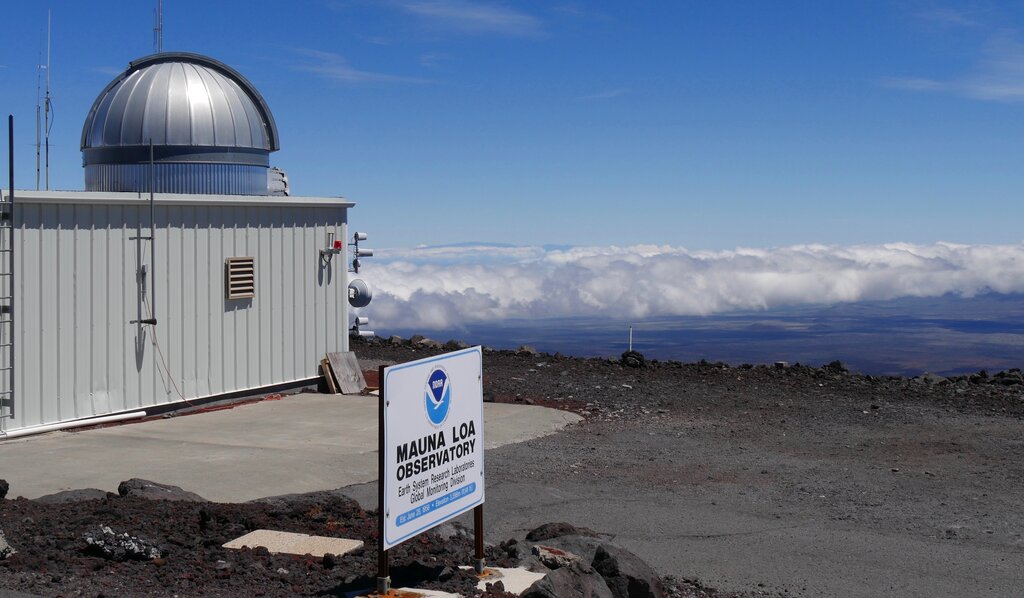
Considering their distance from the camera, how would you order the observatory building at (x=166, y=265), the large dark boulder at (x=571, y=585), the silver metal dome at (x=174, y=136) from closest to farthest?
1. the large dark boulder at (x=571, y=585)
2. the observatory building at (x=166, y=265)
3. the silver metal dome at (x=174, y=136)

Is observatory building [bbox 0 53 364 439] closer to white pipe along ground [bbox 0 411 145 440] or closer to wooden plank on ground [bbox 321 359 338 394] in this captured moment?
white pipe along ground [bbox 0 411 145 440]

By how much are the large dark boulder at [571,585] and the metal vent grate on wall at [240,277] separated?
33.3 ft

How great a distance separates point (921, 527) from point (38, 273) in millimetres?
9548

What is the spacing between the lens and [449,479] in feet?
21.1

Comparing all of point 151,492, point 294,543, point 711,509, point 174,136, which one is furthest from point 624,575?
point 174,136

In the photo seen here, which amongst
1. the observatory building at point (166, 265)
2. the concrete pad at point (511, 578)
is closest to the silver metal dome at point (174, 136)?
the observatory building at point (166, 265)

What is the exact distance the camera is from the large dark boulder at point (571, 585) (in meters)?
5.50

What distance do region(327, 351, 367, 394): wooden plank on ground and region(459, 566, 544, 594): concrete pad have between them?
1052cm

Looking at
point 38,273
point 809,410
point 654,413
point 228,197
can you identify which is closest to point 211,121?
point 228,197

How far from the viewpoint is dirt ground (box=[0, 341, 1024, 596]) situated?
6.26 meters

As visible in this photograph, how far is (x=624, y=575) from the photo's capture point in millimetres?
6262

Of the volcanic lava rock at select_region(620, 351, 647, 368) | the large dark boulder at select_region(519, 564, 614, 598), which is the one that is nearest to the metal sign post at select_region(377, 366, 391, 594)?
the large dark boulder at select_region(519, 564, 614, 598)

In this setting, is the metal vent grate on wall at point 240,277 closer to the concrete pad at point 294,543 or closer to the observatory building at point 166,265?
the observatory building at point 166,265

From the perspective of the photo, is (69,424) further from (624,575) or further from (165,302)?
(624,575)
